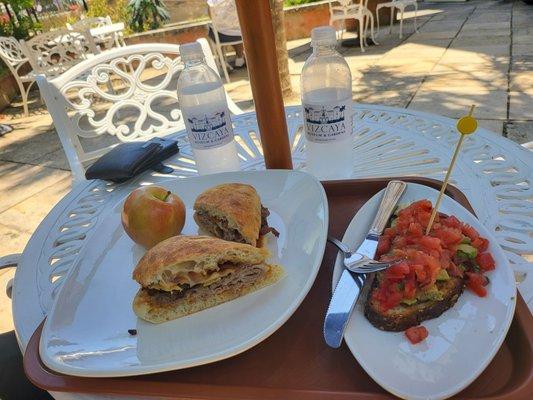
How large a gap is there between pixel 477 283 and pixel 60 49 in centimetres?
661

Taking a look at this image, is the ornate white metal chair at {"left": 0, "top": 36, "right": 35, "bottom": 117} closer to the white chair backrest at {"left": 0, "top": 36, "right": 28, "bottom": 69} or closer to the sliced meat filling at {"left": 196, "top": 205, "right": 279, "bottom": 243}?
the white chair backrest at {"left": 0, "top": 36, "right": 28, "bottom": 69}

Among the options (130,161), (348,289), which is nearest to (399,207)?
(348,289)

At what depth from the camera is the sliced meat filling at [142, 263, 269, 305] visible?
0.95m

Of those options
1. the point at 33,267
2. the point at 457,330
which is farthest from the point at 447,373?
the point at 33,267

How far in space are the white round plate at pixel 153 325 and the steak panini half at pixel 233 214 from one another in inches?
2.1

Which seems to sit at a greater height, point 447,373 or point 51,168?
point 447,373

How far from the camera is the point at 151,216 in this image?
1130mm

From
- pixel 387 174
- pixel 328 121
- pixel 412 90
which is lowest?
pixel 412 90

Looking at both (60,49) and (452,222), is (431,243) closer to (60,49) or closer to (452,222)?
(452,222)

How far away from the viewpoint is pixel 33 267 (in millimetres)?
1250

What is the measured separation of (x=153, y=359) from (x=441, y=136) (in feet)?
4.57

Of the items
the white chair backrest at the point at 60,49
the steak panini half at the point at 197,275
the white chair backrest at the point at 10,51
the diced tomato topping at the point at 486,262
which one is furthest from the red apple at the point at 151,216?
the white chair backrest at the point at 10,51

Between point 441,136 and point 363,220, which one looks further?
point 441,136

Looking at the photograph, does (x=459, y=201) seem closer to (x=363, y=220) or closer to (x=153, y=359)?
(x=363, y=220)
